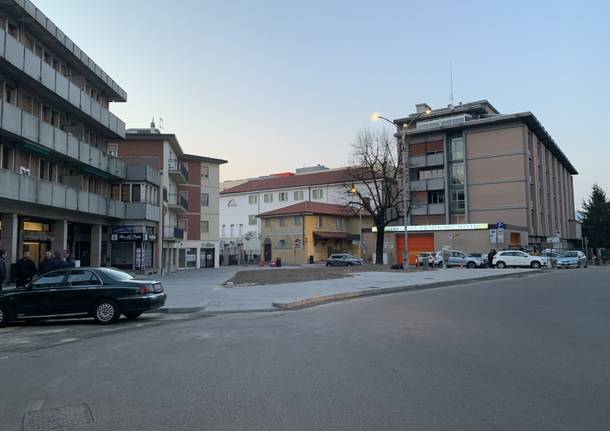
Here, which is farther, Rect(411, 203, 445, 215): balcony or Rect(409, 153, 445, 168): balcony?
Rect(409, 153, 445, 168): balcony

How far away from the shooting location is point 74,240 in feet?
114

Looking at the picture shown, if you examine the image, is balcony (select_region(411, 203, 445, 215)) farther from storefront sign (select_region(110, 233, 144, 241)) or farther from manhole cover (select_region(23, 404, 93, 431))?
manhole cover (select_region(23, 404, 93, 431))

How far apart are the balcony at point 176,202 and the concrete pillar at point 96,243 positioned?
1409cm

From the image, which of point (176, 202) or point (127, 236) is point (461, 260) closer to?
point (176, 202)

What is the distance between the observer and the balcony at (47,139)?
22.5 metres

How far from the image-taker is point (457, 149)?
205ft

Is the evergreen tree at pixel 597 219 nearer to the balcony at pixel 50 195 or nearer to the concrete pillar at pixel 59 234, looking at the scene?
the balcony at pixel 50 195

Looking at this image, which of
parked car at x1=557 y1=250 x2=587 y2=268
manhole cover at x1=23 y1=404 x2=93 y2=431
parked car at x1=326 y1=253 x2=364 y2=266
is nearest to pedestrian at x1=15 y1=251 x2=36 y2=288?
manhole cover at x1=23 y1=404 x2=93 y2=431

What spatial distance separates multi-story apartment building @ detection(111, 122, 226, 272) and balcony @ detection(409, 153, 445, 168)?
78.9ft

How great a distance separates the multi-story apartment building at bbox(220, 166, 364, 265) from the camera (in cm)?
8138

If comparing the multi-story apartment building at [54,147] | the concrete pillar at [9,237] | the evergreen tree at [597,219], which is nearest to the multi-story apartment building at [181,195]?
the multi-story apartment building at [54,147]

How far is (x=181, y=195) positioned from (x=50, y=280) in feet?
126

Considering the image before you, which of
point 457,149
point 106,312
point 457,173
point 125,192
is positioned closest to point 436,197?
point 457,173

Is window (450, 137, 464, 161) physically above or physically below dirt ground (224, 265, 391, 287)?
above
